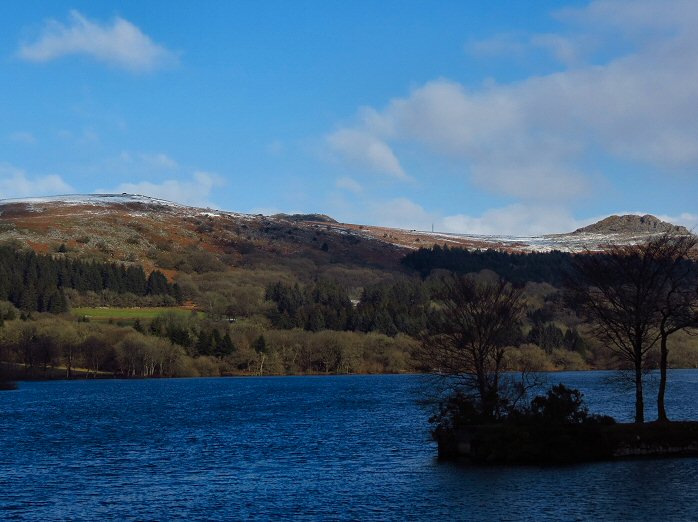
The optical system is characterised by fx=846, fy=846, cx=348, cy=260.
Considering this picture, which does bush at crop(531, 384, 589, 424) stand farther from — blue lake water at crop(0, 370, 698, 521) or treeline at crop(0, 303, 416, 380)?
treeline at crop(0, 303, 416, 380)

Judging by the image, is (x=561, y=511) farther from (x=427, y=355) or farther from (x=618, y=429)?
(x=427, y=355)

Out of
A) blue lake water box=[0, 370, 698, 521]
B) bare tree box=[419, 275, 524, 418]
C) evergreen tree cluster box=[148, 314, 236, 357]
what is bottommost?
blue lake water box=[0, 370, 698, 521]

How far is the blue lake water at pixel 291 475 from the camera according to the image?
1537 inches

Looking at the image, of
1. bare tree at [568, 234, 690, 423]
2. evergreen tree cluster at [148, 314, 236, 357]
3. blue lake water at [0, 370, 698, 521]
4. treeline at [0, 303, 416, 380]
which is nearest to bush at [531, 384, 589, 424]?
blue lake water at [0, 370, 698, 521]

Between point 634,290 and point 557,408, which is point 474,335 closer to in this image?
point 557,408

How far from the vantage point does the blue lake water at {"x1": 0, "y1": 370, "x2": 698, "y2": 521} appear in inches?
1537

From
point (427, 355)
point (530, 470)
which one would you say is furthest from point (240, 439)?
point (530, 470)

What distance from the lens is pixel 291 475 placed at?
49.9 meters

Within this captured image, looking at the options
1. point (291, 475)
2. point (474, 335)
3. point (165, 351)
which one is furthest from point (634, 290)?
point (165, 351)

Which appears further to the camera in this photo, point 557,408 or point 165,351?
point 165,351

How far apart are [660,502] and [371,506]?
522 inches

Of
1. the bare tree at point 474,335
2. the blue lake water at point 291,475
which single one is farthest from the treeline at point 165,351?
the bare tree at point 474,335

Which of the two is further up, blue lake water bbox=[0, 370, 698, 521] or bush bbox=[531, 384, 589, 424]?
bush bbox=[531, 384, 589, 424]

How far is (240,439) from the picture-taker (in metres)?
68.3
